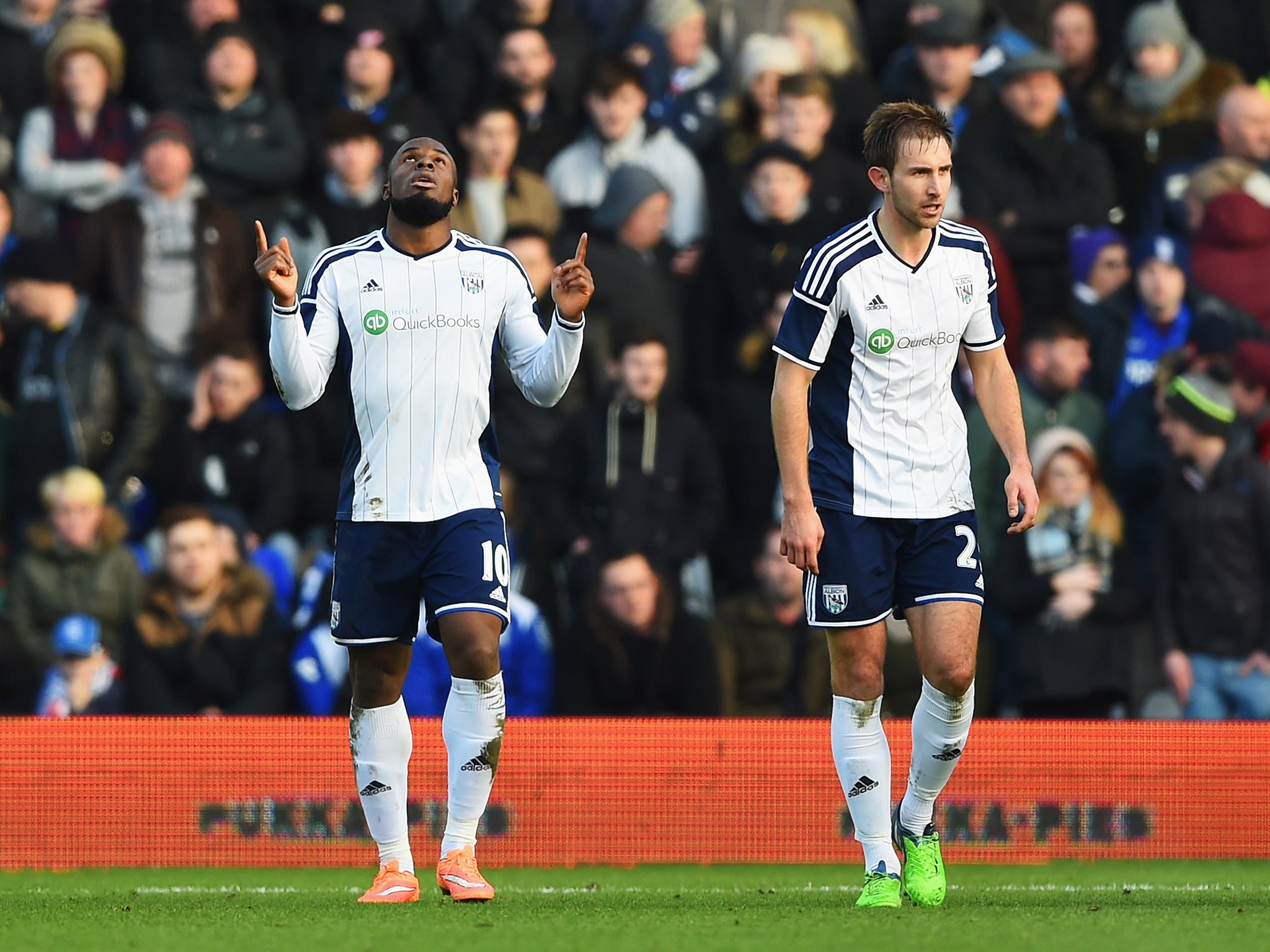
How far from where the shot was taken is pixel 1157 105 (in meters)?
12.2

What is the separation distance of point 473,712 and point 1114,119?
280 inches

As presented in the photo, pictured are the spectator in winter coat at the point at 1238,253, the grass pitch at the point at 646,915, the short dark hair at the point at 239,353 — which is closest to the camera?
the grass pitch at the point at 646,915

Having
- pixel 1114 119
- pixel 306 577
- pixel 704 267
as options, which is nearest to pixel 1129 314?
pixel 1114 119

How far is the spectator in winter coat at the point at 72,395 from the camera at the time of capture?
11234 mm

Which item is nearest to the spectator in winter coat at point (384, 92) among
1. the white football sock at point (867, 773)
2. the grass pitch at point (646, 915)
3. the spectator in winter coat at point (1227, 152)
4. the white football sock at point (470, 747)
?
the spectator in winter coat at point (1227, 152)

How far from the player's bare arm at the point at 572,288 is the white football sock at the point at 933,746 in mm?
1618

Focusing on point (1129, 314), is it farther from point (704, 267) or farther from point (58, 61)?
point (58, 61)

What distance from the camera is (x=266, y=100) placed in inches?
469

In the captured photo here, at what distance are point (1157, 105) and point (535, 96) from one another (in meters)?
3.60

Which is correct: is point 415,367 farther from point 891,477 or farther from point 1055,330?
point 1055,330

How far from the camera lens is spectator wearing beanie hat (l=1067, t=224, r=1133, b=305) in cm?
1152

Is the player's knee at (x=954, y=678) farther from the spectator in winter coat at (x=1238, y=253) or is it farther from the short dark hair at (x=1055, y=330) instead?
the spectator in winter coat at (x=1238, y=253)

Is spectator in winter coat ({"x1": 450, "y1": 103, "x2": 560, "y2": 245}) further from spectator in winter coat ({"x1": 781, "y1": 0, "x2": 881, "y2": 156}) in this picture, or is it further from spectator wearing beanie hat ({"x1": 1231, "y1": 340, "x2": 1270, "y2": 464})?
spectator wearing beanie hat ({"x1": 1231, "y1": 340, "x2": 1270, "y2": 464})

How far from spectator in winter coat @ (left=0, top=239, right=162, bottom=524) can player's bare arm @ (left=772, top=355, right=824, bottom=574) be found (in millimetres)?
5540
